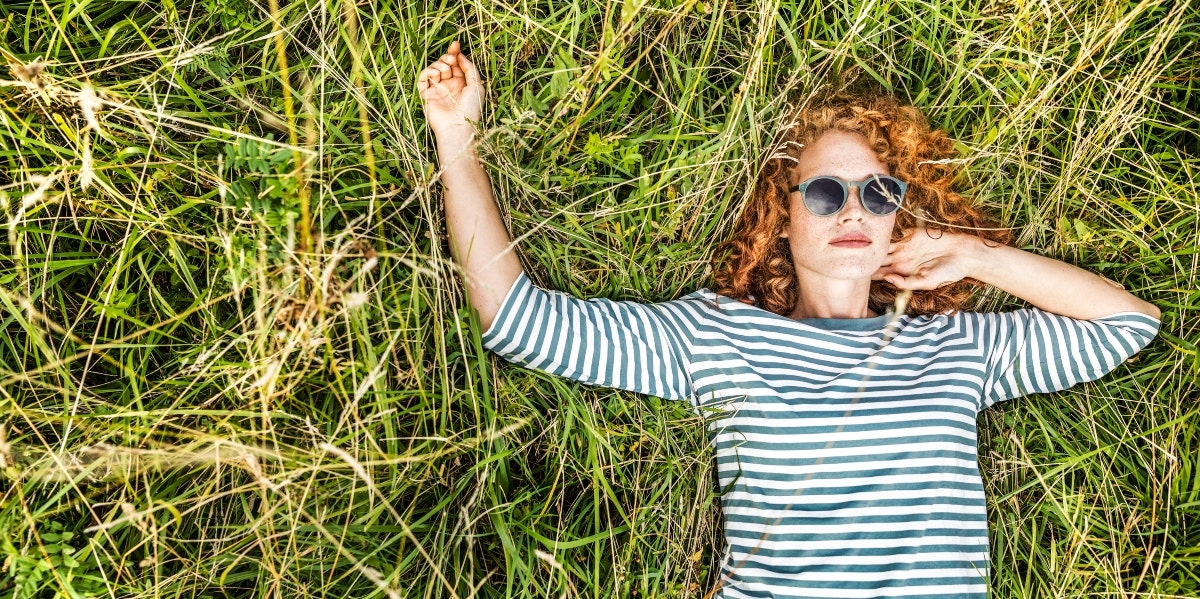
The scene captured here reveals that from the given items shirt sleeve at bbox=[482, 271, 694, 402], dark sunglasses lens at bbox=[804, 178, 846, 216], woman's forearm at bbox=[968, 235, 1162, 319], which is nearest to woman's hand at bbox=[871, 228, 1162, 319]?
woman's forearm at bbox=[968, 235, 1162, 319]

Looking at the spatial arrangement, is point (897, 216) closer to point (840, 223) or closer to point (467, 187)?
point (840, 223)

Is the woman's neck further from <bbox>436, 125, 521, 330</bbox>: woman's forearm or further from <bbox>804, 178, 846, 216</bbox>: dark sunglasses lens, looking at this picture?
<bbox>436, 125, 521, 330</bbox>: woman's forearm

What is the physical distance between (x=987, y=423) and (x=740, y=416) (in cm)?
119

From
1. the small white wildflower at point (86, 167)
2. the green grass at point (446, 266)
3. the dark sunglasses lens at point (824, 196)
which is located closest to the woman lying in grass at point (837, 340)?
the dark sunglasses lens at point (824, 196)

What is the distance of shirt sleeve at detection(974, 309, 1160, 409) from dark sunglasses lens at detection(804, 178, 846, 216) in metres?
0.79

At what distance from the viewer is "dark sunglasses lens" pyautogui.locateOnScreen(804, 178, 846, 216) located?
2.47m

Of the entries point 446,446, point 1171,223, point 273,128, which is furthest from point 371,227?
point 1171,223

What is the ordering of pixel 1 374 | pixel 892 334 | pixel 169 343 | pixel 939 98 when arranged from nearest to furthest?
pixel 1 374
pixel 169 343
pixel 892 334
pixel 939 98

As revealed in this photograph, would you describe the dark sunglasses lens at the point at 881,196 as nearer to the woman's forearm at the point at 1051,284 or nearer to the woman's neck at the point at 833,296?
the woman's neck at the point at 833,296

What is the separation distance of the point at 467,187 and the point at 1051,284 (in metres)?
2.29

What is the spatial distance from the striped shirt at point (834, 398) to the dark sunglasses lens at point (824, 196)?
45cm

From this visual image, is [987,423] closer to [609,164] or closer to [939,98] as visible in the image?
[939,98]

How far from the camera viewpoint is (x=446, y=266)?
243 centimetres

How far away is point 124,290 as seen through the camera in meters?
2.28
